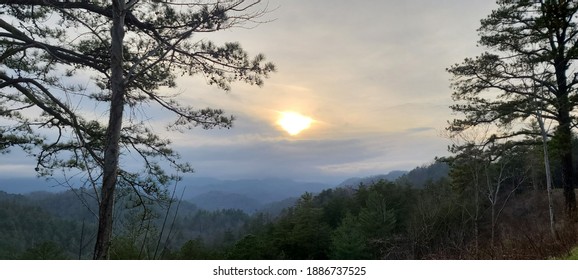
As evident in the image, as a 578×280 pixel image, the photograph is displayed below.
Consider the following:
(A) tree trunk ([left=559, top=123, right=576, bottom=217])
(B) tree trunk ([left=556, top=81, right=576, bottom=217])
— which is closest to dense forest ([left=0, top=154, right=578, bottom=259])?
(A) tree trunk ([left=559, top=123, right=576, bottom=217])

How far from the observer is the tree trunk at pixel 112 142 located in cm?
457

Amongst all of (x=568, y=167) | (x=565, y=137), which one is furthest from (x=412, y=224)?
(x=565, y=137)

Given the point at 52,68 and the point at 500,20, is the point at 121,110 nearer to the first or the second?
the point at 52,68

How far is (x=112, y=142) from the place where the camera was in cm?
497

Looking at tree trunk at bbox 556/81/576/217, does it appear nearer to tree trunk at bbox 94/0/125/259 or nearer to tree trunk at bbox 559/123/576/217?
tree trunk at bbox 559/123/576/217

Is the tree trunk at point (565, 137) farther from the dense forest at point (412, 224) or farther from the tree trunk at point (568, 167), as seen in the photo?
the dense forest at point (412, 224)

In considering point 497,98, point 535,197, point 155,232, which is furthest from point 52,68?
point 535,197

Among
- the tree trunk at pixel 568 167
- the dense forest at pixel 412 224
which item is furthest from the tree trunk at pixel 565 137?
the dense forest at pixel 412 224

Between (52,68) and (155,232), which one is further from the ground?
(52,68)

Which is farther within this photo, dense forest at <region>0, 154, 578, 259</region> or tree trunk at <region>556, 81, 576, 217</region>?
tree trunk at <region>556, 81, 576, 217</region>

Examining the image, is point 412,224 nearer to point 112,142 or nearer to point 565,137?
point 565,137

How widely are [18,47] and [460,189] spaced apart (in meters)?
17.7

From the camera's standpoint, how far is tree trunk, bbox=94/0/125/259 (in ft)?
15.0

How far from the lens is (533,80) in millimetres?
12828
